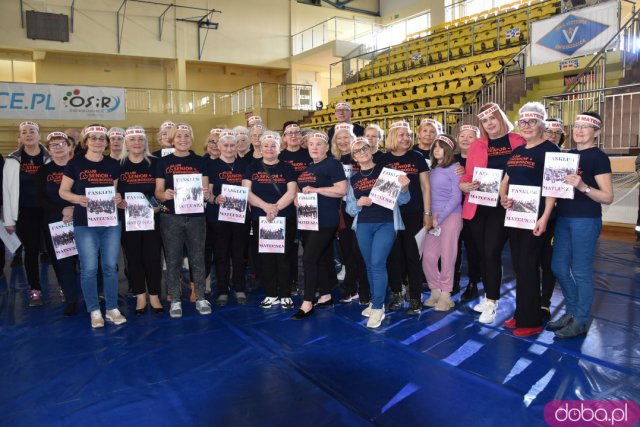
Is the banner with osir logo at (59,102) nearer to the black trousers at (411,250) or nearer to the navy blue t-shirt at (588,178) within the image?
the black trousers at (411,250)

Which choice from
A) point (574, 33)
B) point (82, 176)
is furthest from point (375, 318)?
point (574, 33)

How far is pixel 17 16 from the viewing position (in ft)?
57.2

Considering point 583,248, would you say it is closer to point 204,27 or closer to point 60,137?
point 60,137

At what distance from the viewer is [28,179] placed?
16.0 feet

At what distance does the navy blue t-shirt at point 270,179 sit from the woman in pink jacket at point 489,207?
1580mm

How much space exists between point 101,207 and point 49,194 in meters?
0.73

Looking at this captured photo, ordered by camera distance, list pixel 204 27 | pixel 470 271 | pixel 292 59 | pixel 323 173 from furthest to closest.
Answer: pixel 292 59
pixel 204 27
pixel 470 271
pixel 323 173

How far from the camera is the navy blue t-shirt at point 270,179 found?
4578 mm

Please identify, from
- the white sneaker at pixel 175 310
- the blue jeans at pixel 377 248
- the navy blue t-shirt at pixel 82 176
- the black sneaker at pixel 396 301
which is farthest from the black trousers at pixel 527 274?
the navy blue t-shirt at pixel 82 176

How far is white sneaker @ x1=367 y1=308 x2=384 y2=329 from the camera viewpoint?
4188 millimetres

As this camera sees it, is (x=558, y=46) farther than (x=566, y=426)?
Yes

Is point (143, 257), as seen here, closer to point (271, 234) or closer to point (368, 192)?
point (271, 234)

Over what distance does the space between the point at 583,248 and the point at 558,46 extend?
26.6 ft

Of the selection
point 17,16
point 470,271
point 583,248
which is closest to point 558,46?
point 470,271
